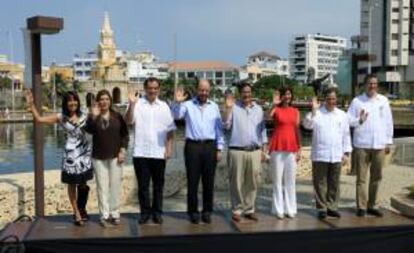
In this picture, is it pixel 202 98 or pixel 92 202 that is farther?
pixel 92 202

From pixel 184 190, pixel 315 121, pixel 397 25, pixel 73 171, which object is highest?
pixel 397 25

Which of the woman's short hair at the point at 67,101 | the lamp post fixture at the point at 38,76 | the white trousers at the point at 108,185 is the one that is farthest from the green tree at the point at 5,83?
the white trousers at the point at 108,185

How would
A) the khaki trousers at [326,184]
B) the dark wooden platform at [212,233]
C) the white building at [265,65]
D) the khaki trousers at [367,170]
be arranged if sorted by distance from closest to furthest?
the dark wooden platform at [212,233] → the khaki trousers at [326,184] → the khaki trousers at [367,170] → the white building at [265,65]

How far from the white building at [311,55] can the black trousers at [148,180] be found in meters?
164

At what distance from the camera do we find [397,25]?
93.4 meters

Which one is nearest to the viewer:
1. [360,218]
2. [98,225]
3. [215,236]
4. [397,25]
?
[215,236]

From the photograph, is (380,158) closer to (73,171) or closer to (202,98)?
(202,98)

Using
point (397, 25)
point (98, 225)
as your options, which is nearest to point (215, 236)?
point (98, 225)

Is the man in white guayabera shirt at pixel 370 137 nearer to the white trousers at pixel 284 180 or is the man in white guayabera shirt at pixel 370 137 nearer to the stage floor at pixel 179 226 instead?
the stage floor at pixel 179 226

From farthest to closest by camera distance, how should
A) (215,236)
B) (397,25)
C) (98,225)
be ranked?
(397,25) < (98,225) < (215,236)

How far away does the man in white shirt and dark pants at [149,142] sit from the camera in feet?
24.4

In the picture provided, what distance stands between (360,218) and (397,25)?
3550 inches

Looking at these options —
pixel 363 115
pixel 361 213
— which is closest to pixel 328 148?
pixel 363 115

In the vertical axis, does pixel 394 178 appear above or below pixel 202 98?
below
